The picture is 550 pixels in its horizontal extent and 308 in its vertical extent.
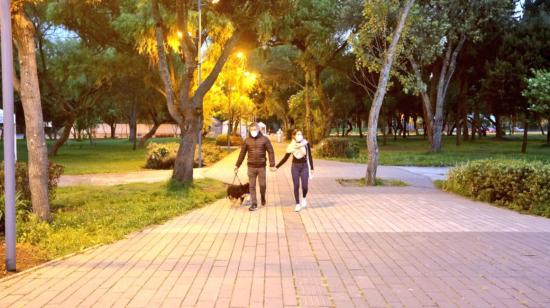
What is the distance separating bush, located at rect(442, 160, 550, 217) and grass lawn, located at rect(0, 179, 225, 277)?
6.02 m

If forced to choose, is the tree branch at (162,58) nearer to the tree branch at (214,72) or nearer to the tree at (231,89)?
the tree branch at (214,72)

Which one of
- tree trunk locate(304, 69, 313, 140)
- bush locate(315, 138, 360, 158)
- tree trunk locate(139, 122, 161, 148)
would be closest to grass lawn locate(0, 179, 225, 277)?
bush locate(315, 138, 360, 158)

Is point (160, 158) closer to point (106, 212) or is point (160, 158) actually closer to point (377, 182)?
point (377, 182)

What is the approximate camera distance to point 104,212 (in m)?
9.42

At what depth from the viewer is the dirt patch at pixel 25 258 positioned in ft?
18.9

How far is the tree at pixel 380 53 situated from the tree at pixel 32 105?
9.20 meters

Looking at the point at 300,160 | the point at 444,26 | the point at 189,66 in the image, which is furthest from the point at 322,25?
the point at 300,160

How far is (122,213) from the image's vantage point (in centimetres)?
941

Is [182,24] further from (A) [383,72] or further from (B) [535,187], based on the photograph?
(B) [535,187]

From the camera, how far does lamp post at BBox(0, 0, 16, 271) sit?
564 cm

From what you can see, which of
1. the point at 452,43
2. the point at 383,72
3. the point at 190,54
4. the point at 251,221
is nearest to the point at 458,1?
the point at 452,43

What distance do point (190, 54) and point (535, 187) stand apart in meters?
8.61

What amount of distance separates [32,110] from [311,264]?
15.6 feet

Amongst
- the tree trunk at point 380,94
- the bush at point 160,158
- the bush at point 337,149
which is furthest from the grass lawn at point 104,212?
the bush at point 337,149
